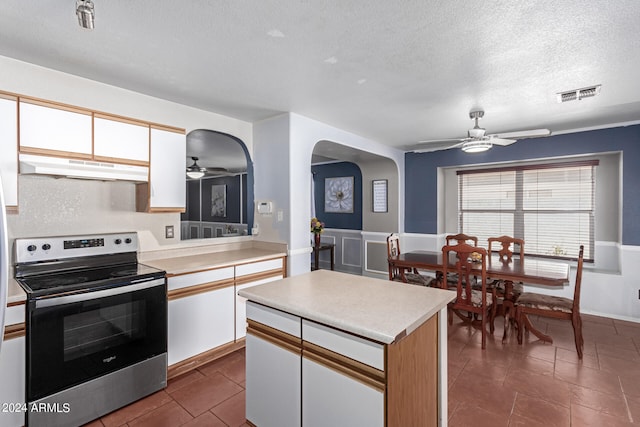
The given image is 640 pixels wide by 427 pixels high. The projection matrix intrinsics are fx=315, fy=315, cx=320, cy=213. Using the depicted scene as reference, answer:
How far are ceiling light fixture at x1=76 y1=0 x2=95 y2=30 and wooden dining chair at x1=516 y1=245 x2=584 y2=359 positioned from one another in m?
3.91

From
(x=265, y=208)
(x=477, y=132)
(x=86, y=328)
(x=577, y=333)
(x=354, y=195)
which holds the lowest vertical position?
(x=577, y=333)

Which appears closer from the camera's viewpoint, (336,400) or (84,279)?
(336,400)

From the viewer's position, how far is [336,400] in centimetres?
144

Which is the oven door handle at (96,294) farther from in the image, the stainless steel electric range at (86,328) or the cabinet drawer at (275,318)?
the cabinet drawer at (275,318)

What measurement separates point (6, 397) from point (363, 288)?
6.91 feet

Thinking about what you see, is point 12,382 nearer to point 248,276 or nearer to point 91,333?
point 91,333

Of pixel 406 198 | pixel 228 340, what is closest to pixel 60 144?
pixel 228 340

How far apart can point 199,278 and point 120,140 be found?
1256 millimetres

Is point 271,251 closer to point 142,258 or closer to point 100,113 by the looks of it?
point 142,258

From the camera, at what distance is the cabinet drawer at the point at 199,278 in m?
2.49

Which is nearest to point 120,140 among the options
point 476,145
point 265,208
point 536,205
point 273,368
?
point 265,208

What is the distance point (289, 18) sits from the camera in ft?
5.66

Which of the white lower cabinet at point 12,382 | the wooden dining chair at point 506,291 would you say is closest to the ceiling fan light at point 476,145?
the wooden dining chair at point 506,291

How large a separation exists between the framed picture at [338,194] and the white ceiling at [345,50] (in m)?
3.35
